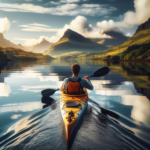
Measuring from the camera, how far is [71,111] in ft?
18.4

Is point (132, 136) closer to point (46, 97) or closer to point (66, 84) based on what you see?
point (66, 84)

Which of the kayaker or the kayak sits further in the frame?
the kayaker

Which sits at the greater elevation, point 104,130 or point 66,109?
point 66,109

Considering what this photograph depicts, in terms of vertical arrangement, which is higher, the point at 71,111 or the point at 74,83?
the point at 74,83

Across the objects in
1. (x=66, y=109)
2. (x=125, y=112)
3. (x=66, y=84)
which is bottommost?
(x=125, y=112)

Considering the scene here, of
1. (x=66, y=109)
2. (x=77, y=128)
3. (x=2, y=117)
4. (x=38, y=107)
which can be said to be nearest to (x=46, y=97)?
(x=38, y=107)

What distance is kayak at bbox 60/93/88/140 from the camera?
187 inches

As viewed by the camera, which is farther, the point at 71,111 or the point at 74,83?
the point at 74,83

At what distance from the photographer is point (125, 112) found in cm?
798

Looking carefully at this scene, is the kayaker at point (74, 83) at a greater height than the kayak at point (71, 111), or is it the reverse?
the kayaker at point (74, 83)

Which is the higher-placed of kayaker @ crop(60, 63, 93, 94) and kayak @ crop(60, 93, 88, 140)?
kayaker @ crop(60, 63, 93, 94)

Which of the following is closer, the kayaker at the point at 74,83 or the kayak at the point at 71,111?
the kayak at the point at 71,111

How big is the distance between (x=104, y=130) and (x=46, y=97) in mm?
6771

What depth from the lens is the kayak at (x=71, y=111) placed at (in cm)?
475
